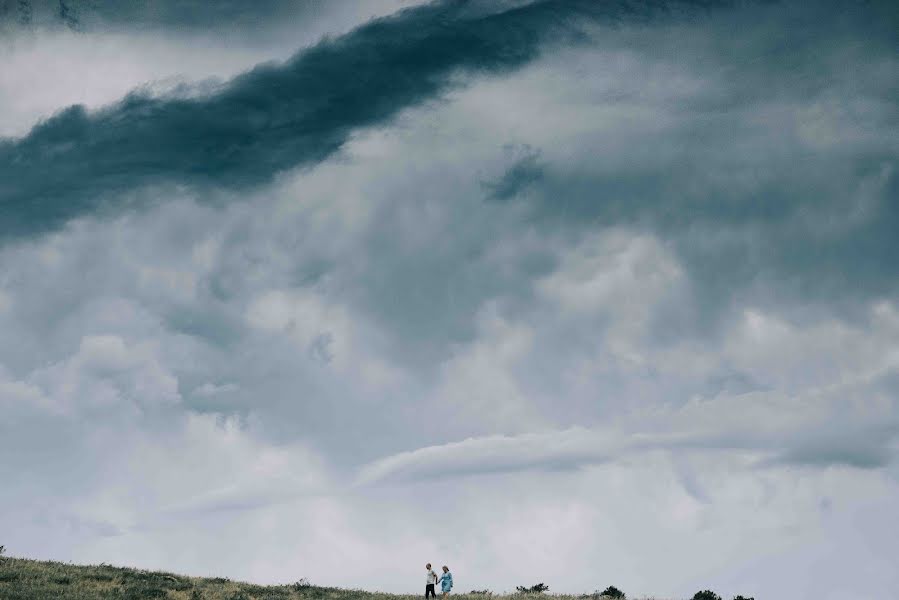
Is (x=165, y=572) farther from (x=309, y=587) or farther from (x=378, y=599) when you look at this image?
(x=378, y=599)

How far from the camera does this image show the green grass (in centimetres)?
3027

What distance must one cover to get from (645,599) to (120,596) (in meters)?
23.8

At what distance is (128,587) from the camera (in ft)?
109

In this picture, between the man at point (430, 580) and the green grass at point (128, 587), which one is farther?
Result: the man at point (430, 580)

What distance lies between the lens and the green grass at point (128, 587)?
3027 centimetres

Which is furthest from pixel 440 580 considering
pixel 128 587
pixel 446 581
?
pixel 128 587

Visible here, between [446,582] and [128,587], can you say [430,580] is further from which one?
[128,587]

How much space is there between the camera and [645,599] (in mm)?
37438

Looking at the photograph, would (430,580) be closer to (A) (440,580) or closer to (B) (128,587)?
(A) (440,580)

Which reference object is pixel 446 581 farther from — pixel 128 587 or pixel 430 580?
pixel 128 587

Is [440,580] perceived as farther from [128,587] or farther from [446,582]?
[128,587]

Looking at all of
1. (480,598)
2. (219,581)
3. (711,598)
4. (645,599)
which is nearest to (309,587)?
(219,581)

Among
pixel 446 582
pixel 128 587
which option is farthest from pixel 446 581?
pixel 128 587

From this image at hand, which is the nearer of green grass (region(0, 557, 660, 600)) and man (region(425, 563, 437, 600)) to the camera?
green grass (region(0, 557, 660, 600))
